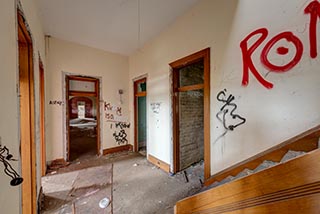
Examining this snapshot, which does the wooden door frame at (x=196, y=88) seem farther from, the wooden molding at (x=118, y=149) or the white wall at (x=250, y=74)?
the wooden molding at (x=118, y=149)

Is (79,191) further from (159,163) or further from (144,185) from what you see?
(159,163)

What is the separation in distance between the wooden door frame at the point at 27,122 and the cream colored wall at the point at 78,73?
6.05 feet

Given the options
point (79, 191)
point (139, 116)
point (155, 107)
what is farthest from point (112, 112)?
point (79, 191)

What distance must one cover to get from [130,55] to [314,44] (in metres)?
4.00

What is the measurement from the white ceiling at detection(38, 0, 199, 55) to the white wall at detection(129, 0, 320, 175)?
36 cm

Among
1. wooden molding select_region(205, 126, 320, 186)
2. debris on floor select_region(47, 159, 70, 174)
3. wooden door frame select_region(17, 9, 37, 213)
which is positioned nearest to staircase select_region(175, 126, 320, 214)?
wooden molding select_region(205, 126, 320, 186)

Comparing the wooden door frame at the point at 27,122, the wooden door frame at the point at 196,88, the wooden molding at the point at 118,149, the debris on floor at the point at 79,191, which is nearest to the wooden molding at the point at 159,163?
the wooden door frame at the point at 196,88

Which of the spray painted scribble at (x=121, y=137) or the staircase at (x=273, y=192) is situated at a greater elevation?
the staircase at (x=273, y=192)

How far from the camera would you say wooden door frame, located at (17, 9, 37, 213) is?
5.52 feet

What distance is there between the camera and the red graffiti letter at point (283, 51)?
4.74 ft

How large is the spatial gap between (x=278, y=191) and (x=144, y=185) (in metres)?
2.53

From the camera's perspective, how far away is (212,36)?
7.38 ft

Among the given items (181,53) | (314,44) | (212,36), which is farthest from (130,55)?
(314,44)

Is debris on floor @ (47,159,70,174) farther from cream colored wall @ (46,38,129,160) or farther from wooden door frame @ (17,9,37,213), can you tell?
wooden door frame @ (17,9,37,213)
